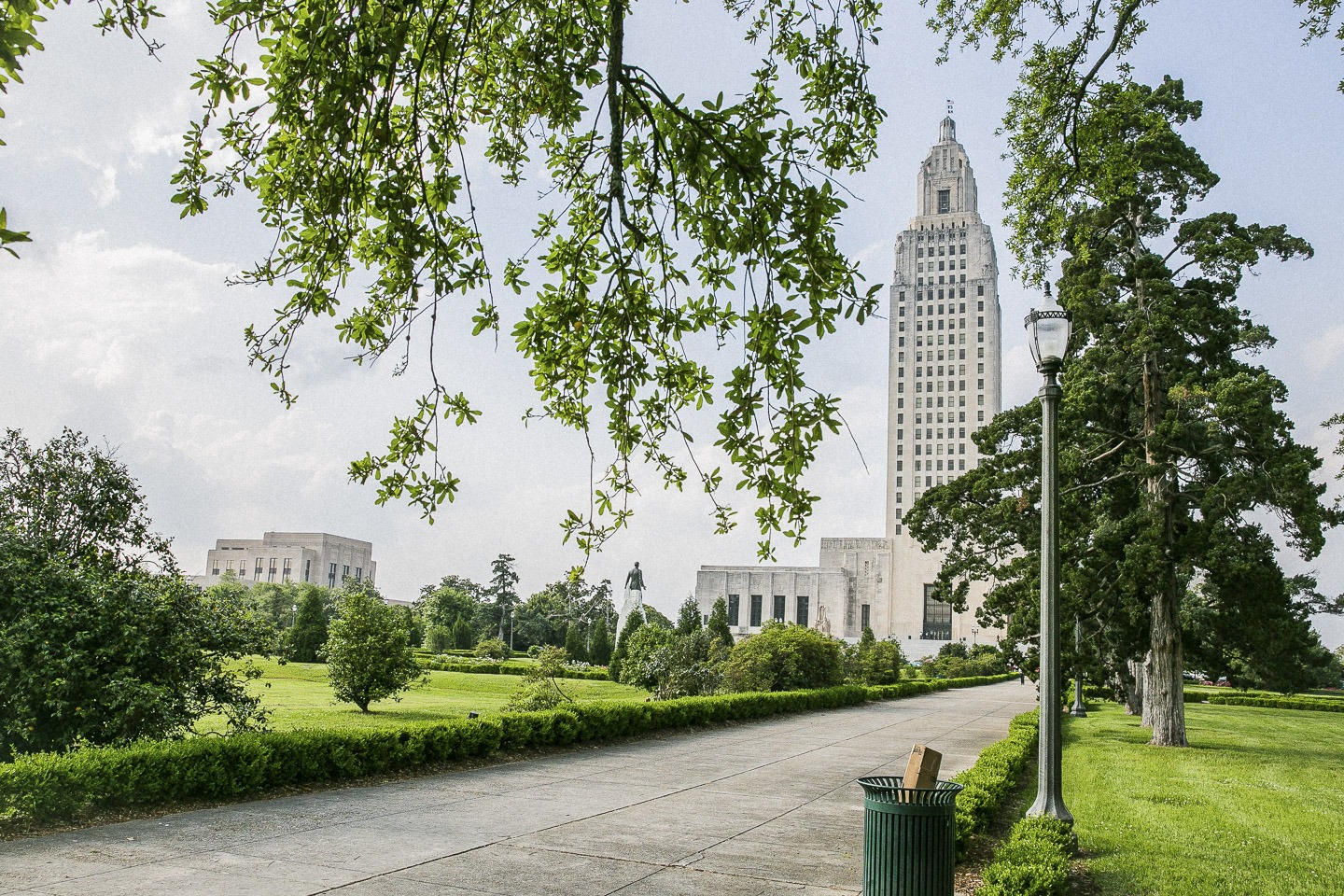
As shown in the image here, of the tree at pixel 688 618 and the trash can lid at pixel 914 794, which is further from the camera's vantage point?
the tree at pixel 688 618

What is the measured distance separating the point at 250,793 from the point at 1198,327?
740 inches

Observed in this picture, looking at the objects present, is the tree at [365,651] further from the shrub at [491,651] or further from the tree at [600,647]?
the tree at [600,647]

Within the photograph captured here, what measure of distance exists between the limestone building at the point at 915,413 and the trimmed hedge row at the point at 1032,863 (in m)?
96.2

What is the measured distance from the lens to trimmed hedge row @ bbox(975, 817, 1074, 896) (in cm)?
618

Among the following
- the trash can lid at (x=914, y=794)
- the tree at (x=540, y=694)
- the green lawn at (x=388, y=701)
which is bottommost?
the green lawn at (x=388, y=701)

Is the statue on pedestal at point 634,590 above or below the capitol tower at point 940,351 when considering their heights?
below

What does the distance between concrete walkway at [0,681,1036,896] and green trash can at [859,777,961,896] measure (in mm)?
1864

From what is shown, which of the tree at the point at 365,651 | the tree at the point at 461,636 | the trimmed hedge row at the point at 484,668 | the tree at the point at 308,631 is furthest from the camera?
the tree at the point at 461,636

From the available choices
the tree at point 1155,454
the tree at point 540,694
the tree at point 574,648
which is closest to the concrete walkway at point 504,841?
the tree at point 540,694

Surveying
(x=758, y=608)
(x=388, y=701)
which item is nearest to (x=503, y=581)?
(x=758, y=608)

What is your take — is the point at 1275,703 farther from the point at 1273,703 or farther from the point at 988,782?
the point at 988,782

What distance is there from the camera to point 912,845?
17.7 feet

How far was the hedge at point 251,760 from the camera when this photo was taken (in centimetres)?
812

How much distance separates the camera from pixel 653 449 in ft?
17.8
